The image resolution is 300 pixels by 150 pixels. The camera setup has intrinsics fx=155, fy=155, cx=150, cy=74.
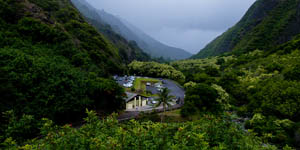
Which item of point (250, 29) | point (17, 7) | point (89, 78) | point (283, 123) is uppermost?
point (250, 29)

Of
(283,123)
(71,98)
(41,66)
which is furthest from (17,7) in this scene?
(283,123)

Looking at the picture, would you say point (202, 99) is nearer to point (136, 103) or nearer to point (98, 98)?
point (136, 103)

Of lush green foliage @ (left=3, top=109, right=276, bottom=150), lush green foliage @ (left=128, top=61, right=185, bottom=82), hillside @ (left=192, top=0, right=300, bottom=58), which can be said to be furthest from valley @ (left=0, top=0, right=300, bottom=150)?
hillside @ (left=192, top=0, right=300, bottom=58)

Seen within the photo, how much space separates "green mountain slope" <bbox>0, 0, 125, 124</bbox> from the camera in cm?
2488

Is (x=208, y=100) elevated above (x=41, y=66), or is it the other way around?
(x=41, y=66)

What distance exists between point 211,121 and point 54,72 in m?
30.1

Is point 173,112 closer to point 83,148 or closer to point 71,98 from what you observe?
point 71,98

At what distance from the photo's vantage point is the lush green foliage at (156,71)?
253 ft

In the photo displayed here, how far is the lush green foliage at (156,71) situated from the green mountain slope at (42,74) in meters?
38.4

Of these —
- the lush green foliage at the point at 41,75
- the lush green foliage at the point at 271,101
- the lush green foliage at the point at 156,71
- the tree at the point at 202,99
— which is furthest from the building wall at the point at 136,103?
the lush green foliage at the point at 156,71

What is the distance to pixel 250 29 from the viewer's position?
14012 cm

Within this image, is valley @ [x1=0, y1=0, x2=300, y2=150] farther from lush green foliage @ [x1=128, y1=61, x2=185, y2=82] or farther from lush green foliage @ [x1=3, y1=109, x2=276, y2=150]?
lush green foliage @ [x1=128, y1=61, x2=185, y2=82]

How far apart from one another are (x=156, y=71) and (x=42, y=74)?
5721 centimetres

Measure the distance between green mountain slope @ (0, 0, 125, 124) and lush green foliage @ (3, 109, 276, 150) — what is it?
18.7 m
